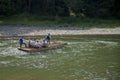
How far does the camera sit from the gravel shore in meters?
59.7

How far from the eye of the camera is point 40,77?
29016mm

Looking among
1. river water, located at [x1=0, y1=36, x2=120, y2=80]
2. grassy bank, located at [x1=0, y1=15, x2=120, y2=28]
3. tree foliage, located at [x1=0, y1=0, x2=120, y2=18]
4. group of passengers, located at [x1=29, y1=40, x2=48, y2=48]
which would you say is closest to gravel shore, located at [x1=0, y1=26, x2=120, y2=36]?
grassy bank, located at [x1=0, y1=15, x2=120, y2=28]

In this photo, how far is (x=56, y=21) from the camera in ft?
227

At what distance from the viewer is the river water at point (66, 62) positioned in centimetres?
2945

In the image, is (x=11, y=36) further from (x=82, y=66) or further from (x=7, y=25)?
(x=82, y=66)

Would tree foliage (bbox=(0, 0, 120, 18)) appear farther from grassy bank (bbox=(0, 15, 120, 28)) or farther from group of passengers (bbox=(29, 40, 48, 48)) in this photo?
group of passengers (bbox=(29, 40, 48, 48))

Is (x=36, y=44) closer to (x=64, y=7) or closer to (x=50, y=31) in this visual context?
(x=50, y=31)

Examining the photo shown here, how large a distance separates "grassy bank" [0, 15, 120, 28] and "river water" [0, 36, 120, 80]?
1766cm

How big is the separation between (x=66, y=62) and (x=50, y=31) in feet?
85.8

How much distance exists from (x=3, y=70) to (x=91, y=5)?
1826 inches

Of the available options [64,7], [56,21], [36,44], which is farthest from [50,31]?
[36,44]

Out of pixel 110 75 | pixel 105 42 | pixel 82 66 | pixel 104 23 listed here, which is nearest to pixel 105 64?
pixel 82 66

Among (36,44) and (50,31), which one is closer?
(36,44)

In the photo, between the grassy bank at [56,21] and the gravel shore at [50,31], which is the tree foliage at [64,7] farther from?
the gravel shore at [50,31]
